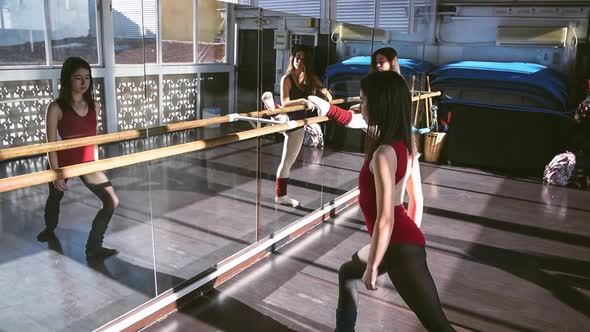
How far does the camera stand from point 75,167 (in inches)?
80.4

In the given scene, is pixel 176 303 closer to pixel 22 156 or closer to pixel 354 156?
pixel 22 156

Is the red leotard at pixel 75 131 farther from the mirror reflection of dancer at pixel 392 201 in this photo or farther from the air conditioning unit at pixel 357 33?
the air conditioning unit at pixel 357 33

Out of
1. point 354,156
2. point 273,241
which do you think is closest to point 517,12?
point 354,156

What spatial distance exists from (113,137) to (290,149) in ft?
6.42

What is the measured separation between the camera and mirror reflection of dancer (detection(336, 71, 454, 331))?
69.3 inches

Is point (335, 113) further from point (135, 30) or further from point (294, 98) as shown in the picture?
point (135, 30)

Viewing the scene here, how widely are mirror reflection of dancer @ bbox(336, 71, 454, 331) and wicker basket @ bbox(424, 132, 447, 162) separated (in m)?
4.99

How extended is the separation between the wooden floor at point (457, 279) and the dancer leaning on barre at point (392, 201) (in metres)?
0.91

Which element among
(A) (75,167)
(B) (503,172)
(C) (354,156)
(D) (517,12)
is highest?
(D) (517,12)

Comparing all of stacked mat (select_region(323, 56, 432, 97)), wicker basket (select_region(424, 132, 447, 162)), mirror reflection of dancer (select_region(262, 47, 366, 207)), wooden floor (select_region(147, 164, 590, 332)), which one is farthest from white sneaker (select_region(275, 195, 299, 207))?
wicker basket (select_region(424, 132, 447, 162))

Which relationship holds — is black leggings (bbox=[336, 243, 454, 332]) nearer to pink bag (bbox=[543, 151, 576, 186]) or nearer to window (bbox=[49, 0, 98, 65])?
window (bbox=[49, 0, 98, 65])

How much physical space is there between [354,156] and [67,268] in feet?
9.74

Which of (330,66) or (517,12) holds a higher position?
(517,12)

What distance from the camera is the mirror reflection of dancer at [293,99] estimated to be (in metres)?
3.82
